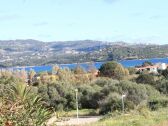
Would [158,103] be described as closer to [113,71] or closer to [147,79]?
[147,79]

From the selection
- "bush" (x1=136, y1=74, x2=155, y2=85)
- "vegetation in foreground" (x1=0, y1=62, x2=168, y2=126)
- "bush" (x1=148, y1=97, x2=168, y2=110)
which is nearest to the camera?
"vegetation in foreground" (x1=0, y1=62, x2=168, y2=126)

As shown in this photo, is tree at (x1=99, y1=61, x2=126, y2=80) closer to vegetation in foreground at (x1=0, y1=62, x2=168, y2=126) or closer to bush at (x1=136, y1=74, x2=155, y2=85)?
vegetation in foreground at (x1=0, y1=62, x2=168, y2=126)

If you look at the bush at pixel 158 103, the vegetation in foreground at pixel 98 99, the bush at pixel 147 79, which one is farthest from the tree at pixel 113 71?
the bush at pixel 158 103

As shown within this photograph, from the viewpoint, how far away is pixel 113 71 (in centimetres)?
8019

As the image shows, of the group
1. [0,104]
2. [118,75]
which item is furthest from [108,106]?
[0,104]

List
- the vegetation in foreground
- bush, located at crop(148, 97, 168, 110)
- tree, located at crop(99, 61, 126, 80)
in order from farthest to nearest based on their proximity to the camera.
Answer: tree, located at crop(99, 61, 126, 80)
bush, located at crop(148, 97, 168, 110)
the vegetation in foreground

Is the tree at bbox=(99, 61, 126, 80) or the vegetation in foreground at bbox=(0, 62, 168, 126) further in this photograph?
the tree at bbox=(99, 61, 126, 80)

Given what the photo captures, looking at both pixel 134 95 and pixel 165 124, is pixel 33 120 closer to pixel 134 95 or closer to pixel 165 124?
pixel 165 124

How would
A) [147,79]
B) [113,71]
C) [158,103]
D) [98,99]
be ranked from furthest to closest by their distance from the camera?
[113,71]
[147,79]
[98,99]
[158,103]

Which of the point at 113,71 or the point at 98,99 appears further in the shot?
the point at 113,71

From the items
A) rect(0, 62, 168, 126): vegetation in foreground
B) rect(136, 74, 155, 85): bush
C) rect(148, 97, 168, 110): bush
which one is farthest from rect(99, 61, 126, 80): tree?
rect(148, 97, 168, 110): bush

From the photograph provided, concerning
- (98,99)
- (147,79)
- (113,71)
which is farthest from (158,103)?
(113,71)

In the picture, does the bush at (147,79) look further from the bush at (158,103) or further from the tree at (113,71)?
the bush at (158,103)

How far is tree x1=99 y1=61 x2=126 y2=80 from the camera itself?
3111 inches
